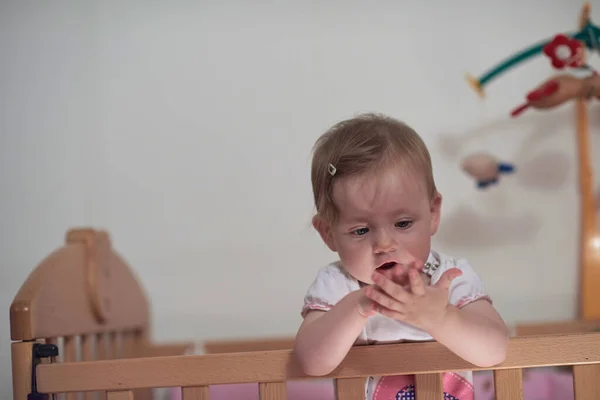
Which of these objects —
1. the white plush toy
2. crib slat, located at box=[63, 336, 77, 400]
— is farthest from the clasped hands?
the white plush toy

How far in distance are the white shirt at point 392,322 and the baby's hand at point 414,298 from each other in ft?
0.50

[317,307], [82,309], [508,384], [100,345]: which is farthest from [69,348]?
[508,384]

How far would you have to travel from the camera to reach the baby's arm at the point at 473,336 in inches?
32.9

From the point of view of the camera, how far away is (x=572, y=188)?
6.15ft

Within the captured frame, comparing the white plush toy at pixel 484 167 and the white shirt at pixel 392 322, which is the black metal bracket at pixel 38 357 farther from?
the white plush toy at pixel 484 167

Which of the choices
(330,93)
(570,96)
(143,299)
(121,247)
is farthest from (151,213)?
(570,96)

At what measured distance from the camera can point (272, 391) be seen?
3.04 ft

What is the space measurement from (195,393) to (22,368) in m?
0.24

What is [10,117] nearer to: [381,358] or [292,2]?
[292,2]

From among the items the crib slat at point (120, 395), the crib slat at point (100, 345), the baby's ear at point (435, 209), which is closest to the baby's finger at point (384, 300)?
the baby's ear at point (435, 209)

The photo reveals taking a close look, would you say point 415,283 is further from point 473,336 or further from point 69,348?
point 69,348

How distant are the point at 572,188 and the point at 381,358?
3.80 feet

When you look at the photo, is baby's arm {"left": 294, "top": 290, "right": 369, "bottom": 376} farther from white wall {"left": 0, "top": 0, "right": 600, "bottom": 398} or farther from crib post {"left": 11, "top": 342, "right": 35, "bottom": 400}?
white wall {"left": 0, "top": 0, "right": 600, "bottom": 398}

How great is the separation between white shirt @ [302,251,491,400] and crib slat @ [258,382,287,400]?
0.10 metres
